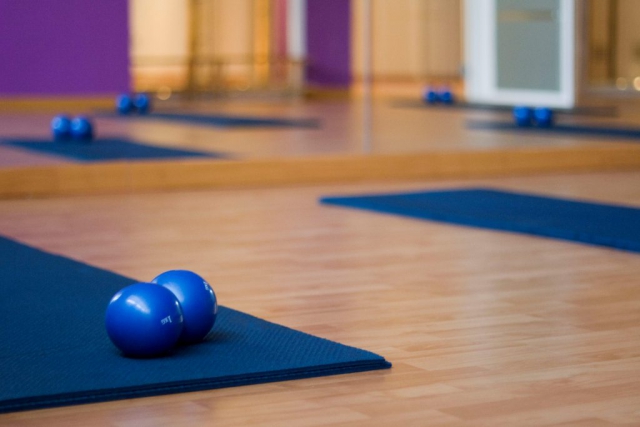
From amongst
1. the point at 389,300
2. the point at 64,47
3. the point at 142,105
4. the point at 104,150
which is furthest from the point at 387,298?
the point at 64,47

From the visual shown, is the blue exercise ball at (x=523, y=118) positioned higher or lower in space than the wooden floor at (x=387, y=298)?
higher

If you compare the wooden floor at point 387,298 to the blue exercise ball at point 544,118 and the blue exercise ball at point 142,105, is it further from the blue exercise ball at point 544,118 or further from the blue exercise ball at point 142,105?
the blue exercise ball at point 142,105

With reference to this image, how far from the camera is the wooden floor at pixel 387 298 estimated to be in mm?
1874

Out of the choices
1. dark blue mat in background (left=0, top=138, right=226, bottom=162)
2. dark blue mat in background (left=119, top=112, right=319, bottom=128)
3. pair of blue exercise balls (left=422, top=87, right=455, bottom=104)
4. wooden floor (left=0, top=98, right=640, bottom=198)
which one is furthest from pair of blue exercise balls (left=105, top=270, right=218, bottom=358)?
pair of blue exercise balls (left=422, top=87, right=455, bottom=104)

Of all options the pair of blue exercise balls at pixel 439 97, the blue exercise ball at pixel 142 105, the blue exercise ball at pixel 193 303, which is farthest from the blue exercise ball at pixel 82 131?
the pair of blue exercise balls at pixel 439 97

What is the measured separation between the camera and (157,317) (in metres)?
2.13

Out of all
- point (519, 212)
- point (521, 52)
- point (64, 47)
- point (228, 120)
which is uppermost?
point (64, 47)

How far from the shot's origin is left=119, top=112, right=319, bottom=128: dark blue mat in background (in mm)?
8641

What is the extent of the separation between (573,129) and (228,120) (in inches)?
109

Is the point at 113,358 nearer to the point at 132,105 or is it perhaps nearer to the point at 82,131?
the point at 82,131

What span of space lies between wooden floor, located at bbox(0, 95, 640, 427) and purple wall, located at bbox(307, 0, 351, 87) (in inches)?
357

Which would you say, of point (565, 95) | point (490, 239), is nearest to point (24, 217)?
point (490, 239)

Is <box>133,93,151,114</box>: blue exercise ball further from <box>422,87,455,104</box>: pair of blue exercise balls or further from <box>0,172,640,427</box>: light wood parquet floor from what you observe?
<box>0,172,640,427</box>: light wood parquet floor

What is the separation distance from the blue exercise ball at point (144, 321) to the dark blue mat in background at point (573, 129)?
17.4ft
